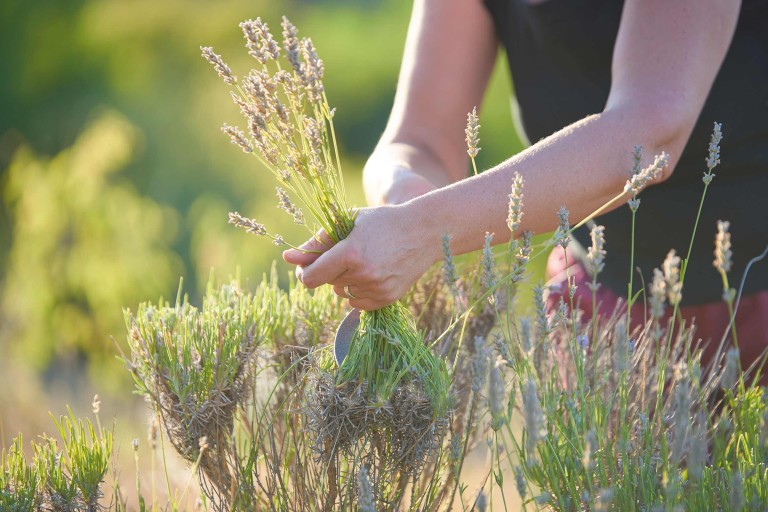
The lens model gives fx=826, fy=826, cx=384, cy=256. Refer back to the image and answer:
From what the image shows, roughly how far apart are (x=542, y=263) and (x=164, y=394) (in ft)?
14.8

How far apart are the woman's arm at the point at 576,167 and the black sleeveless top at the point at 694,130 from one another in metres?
0.31

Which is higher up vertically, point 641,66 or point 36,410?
point 36,410

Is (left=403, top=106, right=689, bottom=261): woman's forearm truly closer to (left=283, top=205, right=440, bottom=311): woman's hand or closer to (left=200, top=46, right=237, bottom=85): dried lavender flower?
(left=283, top=205, right=440, bottom=311): woman's hand

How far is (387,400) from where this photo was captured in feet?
3.70

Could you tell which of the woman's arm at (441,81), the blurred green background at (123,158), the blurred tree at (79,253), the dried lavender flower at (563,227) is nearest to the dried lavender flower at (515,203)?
the dried lavender flower at (563,227)

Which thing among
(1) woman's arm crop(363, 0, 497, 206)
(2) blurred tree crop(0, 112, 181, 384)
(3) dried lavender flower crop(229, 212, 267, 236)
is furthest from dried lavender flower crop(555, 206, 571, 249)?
(2) blurred tree crop(0, 112, 181, 384)

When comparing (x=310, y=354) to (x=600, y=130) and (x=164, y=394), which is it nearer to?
(x=164, y=394)

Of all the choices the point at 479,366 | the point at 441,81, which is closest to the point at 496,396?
the point at 479,366

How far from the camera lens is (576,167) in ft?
4.00

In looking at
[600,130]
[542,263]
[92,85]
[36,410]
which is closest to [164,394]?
[600,130]

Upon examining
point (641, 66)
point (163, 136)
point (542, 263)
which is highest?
point (163, 136)

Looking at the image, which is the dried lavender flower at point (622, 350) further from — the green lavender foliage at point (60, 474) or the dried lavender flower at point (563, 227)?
the green lavender foliage at point (60, 474)

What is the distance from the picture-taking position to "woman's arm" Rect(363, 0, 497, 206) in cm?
181

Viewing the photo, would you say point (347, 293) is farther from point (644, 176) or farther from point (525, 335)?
point (644, 176)
